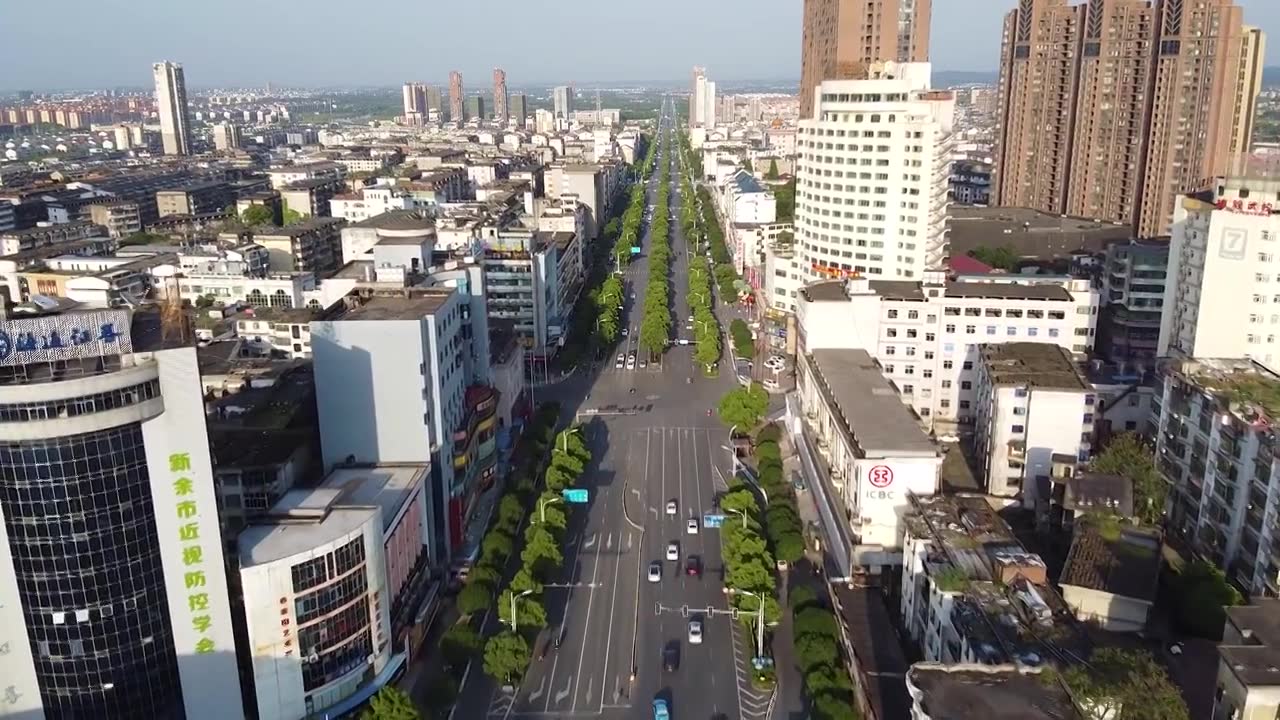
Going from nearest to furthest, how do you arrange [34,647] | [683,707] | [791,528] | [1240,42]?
[34,647], [683,707], [791,528], [1240,42]

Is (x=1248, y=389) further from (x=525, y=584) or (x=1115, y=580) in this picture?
(x=525, y=584)

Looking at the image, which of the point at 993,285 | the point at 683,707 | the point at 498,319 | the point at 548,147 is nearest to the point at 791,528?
the point at 683,707

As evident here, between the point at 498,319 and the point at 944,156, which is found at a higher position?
the point at 944,156

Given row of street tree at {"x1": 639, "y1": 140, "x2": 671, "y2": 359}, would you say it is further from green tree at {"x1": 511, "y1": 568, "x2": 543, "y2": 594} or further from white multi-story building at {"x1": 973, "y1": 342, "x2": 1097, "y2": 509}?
green tree at {"x1": 511, "y1": 568, "x2": 543, "y2": 594}

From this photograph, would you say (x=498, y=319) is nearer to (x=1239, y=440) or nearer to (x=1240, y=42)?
(x=1239, y=440)

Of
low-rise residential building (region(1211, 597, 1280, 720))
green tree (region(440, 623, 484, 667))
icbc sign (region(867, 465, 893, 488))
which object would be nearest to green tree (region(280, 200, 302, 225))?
green tree (region(440, 623, 484, 667))
